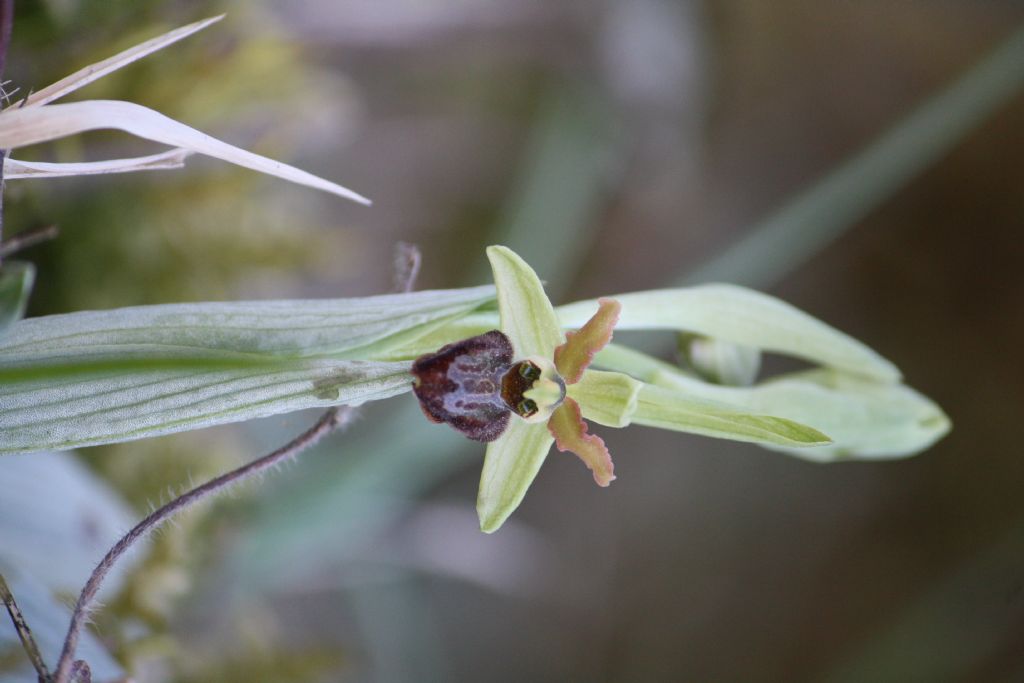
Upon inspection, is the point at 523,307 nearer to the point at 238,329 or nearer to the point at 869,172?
the point at 238,329

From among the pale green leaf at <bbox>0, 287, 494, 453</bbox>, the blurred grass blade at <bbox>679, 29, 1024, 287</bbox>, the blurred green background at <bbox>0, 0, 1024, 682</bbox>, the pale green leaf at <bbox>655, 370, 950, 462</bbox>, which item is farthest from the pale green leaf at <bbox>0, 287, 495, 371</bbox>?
the blurred grass blade at <bbox>679, 29, 1024, 287</bbox>

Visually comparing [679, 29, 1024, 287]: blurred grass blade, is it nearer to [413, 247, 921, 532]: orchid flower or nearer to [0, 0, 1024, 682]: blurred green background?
[0, 0, 1024, 682]: blurred green background

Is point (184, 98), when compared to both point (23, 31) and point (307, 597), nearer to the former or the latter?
point (23, 31)

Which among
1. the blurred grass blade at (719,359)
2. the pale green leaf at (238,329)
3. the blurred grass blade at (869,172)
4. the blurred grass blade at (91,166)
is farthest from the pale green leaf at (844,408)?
the blurred grass blade at (869,172)

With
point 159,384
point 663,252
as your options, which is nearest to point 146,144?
point 159,384

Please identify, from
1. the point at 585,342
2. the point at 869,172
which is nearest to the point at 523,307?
the point at 585,342

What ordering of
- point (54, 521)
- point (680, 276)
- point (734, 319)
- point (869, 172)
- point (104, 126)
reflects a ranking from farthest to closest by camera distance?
1. point (680, 276)
2. point (869, 172)
3. point (54, 521)
4. point (734, 319)
5. point (104, 126)
